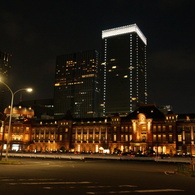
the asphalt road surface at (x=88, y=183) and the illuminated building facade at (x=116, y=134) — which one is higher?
the illuminated building facade at (x=116, y=134)

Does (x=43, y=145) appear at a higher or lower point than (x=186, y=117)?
lower

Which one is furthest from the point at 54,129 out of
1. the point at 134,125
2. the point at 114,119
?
the point at 134,125

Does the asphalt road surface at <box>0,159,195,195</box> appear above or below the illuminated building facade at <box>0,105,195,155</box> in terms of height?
below

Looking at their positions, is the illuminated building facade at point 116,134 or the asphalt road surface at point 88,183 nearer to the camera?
the asphalt road surface at point 88,183

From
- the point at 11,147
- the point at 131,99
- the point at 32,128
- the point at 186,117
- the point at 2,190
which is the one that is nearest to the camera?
the point at 2,190

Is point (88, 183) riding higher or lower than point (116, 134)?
lower

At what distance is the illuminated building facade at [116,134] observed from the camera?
3848 inches

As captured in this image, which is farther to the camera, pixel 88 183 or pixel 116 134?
pixel 116 134

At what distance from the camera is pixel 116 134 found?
→ 107m

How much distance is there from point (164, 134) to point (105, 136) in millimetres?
24007

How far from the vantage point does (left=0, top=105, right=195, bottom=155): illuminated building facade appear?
97.8 m

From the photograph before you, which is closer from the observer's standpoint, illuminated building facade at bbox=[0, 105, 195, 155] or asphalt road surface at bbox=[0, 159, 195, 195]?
asphalt road surface at bbox=[0, 159, 195, 195]

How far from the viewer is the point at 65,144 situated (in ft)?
377

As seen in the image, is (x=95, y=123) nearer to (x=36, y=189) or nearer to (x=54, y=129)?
(x=54, y=129)
